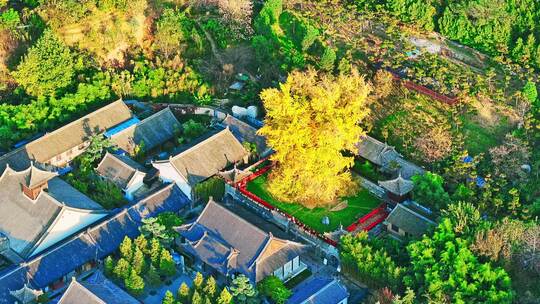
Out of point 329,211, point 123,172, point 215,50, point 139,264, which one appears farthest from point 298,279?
point 215,50

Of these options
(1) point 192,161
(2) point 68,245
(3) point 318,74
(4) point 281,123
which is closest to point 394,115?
(3) point 318,74

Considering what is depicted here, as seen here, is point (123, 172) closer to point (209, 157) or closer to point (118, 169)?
point (118, 169)

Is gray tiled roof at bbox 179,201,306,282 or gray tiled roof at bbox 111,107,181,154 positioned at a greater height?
gray tiled roof at bbox 111,107,181,154

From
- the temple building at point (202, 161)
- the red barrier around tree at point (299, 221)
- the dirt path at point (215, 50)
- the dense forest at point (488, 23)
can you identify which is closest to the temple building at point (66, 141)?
the temple building at point (202, 161)

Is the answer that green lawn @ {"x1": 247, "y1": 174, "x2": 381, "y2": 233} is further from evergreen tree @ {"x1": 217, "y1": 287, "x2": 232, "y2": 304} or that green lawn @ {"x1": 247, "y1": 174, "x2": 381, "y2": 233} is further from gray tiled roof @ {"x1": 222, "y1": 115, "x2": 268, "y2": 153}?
evergreen tree @ {"x1": 217, "y1": 287, "x2": 232, "y2": 304}

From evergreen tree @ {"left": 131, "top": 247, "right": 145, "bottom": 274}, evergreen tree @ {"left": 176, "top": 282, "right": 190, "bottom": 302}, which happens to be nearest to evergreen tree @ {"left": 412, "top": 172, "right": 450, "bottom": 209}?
evergreen tree @ {"left": 176, "top": 282, "right": 190, "bottom": 302}

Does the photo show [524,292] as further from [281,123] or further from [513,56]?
[513,56]

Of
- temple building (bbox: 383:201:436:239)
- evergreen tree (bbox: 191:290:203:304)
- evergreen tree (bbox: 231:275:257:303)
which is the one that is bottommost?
temple building (bbox: 383:201:436:239)
